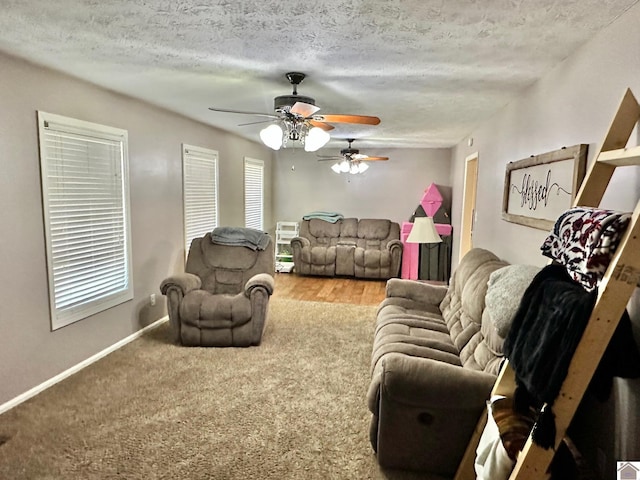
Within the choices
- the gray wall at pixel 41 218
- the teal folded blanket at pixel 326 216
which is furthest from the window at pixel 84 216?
the teal folded blanket at pixel 326 216

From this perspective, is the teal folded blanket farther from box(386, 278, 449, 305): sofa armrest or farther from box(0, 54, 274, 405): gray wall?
box(386, 278, 449, 305): sofa armrest

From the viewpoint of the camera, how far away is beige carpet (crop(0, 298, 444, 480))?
→ 82.8 inches

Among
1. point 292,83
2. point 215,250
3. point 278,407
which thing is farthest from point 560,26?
point 215,250

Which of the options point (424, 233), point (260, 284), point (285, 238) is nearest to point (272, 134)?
point (260, 284)

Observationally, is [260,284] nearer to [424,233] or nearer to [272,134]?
[272,134]

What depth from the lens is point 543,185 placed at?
8.20ft

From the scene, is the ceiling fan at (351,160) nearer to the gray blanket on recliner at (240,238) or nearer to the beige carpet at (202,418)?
the gray blanket on recliner at (240,238)

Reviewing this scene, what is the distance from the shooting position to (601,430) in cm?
162

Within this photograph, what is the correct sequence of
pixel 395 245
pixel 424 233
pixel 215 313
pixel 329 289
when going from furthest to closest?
pixel 395 245 → pixel 329 289 → pixel 424 233 → pixel 215 313

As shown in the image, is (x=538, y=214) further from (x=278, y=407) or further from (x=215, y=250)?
(x=215, y=250)

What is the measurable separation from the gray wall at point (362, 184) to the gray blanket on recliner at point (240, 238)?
3.71m

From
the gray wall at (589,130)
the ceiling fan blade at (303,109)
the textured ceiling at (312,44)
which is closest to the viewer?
the gray wall at (589,130)

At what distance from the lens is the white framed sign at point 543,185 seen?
2100 mm

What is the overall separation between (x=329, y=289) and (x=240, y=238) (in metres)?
2.12
